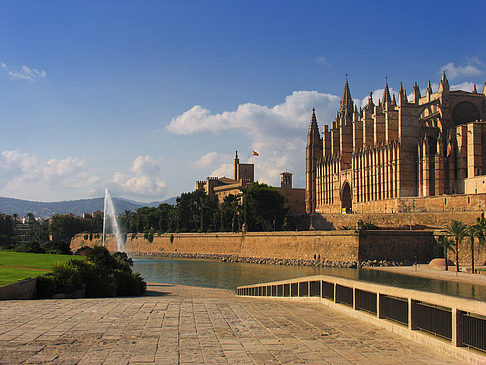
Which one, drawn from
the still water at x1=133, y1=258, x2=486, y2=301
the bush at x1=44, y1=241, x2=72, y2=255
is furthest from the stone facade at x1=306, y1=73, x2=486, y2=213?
the bush at x1=44, y1=241, x2=72, y2=255

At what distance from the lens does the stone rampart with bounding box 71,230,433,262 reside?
46.2 m

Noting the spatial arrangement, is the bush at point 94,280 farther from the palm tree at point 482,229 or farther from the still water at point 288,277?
the palm tree at point 482,229

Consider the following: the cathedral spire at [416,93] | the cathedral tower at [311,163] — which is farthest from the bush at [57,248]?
the cathedral spire at [416,93]

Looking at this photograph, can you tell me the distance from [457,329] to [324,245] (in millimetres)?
43168

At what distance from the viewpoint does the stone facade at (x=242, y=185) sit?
300 ft

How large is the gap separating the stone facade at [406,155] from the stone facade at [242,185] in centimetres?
966

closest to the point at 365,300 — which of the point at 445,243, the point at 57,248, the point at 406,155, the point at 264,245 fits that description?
the point at 57,248

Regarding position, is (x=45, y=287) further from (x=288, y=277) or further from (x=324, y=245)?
(x=324, y=245)

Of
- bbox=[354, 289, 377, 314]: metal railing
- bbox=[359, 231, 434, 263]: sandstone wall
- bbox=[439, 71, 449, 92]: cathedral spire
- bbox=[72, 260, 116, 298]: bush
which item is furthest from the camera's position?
bbox=[439, 71, 449, 92]: cathedral spire

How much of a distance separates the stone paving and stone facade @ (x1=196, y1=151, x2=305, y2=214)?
223ft

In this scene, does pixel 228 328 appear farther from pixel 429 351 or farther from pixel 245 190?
pixel 245 190

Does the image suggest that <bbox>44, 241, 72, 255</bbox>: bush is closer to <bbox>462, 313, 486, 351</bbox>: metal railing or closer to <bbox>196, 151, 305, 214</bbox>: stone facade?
Result: <bbox>462, 313, 486, 351</bbox>: metal railing

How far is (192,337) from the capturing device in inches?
311

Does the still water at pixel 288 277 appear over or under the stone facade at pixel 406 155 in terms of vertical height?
under
